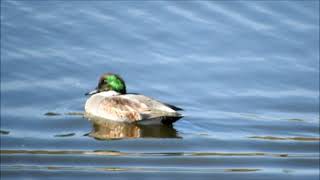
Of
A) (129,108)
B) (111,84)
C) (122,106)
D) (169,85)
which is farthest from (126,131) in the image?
(169,85)

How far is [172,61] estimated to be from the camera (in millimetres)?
13883

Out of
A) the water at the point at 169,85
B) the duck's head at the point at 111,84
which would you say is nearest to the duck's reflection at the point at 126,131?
the water at the point at 169,85

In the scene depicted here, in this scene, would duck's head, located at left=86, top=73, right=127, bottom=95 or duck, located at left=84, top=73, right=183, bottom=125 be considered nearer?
duck, located at left=84, top=73, right=183, bottom=125

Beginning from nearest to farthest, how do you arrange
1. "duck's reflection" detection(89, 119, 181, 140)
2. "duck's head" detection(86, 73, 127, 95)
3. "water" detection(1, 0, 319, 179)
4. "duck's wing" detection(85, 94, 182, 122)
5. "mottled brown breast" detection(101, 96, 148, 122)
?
"water" detection(1, 0, 319, 179) < "duck's reflection" detection(89, 119, 181, 140) < "duck's wing" detection(85, 94, 182, 122) < "mottled brown breast" detection(101, 96, 148, 122) < "duck's head" detection(86, 73, 127, 95)

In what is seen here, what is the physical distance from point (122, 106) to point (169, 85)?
1282 millimetres

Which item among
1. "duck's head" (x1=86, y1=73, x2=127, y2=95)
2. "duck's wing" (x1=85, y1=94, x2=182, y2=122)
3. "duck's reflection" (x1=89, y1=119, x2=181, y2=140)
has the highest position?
"duck's head" (x1=86, y1=73, x2=127, y2=95)

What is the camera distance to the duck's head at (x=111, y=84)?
40.6 feet

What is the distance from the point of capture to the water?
9.53 meters

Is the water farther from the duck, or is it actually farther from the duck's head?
the duck's head

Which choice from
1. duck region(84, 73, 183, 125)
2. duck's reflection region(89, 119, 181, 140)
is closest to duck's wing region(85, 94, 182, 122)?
duck region(84, 73, 183, 125)

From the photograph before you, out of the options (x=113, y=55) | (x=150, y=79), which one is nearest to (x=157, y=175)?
(x=150, y=79)

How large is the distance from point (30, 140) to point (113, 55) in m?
3.88

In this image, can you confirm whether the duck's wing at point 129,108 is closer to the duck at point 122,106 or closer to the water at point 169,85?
the duck at point 122,106

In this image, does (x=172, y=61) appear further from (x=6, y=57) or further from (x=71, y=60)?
(x=6, y=57)
